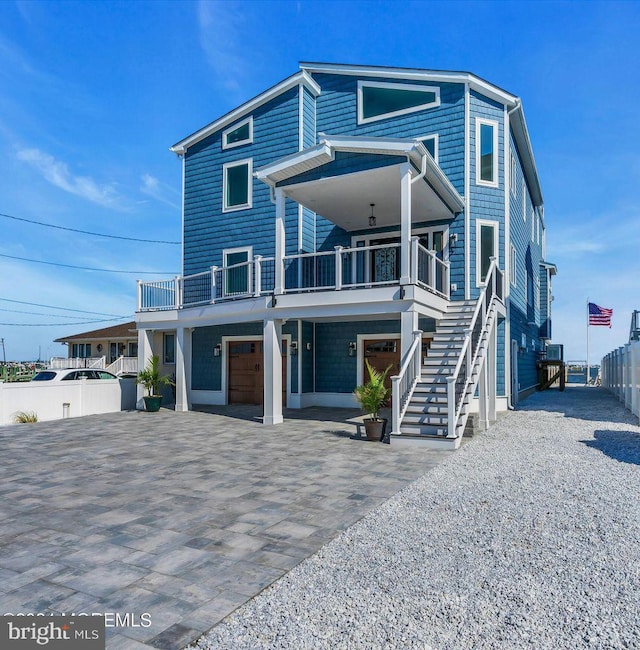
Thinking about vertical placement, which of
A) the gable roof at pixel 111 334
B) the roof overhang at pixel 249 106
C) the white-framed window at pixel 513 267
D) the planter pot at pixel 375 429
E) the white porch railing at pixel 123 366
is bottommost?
the planter pot at pixel 375 429

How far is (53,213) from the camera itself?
30.5 meters

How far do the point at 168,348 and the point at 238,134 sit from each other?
8.45 m

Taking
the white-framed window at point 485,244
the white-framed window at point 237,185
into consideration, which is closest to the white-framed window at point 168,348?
the white-framed window at point 237,185

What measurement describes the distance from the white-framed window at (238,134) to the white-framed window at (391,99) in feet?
12.3

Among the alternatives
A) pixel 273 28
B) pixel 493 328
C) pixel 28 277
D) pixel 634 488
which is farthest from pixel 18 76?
pixel 28 277

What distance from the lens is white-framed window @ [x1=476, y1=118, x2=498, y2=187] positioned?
13852 mm

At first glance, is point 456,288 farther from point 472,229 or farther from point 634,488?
point 634,488

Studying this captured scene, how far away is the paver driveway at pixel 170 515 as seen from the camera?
10.8 feet

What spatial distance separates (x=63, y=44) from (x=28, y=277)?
1138 inches

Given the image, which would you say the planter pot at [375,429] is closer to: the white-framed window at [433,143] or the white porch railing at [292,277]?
the white porch railing at [292,277]

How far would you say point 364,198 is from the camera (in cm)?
1241

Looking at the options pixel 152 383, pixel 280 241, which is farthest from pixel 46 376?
pixel 280 241

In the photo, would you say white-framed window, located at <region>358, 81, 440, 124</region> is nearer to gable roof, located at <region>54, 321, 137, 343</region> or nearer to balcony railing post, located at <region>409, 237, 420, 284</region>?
balcony railing post, located at <region>409, 237, 420, 284</region>

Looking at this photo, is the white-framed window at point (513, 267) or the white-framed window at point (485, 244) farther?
the white-framed window at point (513, 267)
